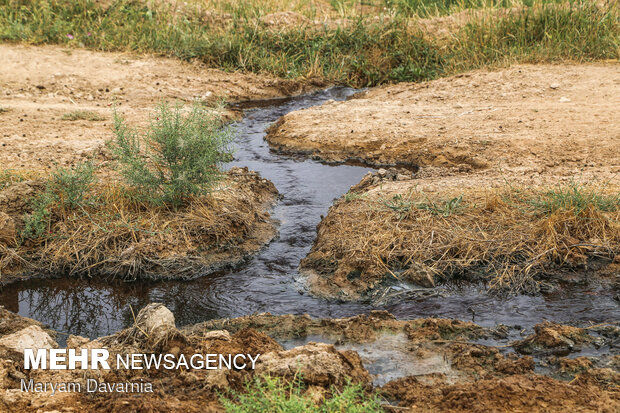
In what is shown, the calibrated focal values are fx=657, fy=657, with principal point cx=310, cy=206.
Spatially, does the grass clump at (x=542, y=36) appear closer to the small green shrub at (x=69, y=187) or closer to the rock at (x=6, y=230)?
the small green shrub at (x=69, y=187)

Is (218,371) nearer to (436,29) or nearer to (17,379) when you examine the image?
(17,379)

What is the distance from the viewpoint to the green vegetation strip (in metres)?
10.1

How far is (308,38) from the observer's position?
11.2 meters

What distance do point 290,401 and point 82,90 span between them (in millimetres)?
7779

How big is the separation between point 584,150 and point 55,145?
547cm

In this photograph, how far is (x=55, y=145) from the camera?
6.97m

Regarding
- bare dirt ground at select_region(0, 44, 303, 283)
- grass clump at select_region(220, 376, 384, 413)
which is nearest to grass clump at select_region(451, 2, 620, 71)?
bare dirt ground at select_region(0, 44, 303, 283)

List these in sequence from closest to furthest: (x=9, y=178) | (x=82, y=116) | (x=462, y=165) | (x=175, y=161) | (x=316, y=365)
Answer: (x=316, y=365) < (x=175, y=161) < (x=9, y=178) < (x=462, y=165) < (x=82, y=116)

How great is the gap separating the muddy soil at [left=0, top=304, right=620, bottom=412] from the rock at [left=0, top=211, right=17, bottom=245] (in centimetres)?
112

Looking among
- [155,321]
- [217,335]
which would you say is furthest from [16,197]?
[217,335]

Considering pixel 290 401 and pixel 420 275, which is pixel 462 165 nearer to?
pixel 420 275

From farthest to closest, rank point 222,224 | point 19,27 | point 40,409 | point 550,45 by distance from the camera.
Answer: point 19,27 < point 550,45 < point 222,224 < point 40,409

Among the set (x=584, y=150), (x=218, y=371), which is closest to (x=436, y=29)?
(x=584, y=150)

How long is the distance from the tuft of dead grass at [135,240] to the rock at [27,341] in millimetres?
1374
